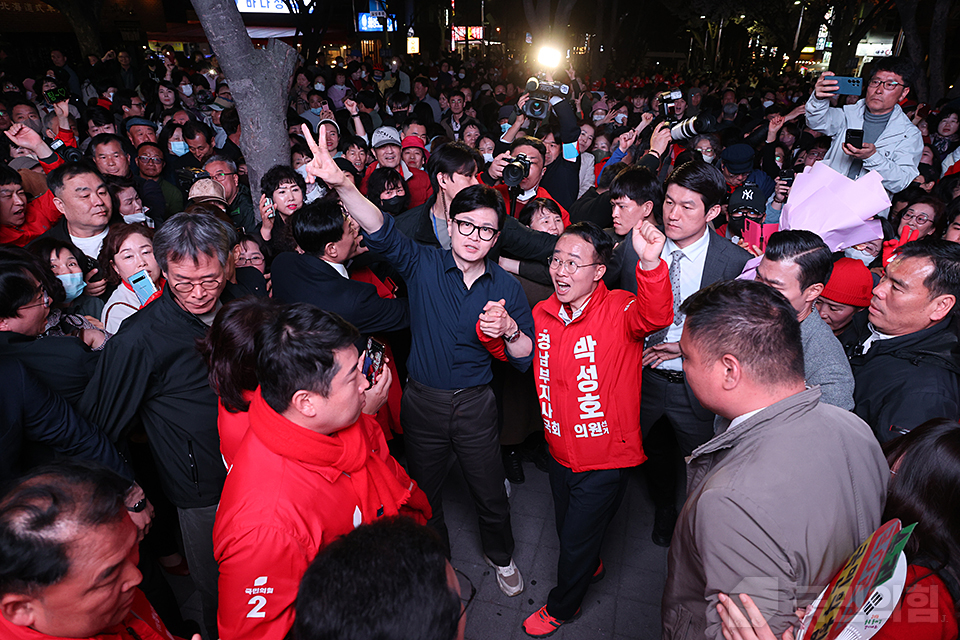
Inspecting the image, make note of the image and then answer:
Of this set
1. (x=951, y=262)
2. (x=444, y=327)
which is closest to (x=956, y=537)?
(x=951, y=262)

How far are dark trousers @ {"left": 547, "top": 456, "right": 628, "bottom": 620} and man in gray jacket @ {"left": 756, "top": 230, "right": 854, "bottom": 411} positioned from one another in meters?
0.97

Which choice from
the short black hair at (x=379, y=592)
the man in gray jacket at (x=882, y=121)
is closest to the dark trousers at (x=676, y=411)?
the short black hair at (x=379, y=592)

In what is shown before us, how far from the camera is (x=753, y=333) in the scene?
1530 millimetres

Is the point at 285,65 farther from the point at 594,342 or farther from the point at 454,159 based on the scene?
the point at 594,342

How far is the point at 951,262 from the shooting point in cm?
225

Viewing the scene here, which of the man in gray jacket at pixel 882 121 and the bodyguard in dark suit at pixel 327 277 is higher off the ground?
the man in gray jacket at pixel 882 121

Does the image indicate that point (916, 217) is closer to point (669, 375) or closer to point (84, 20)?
point (669, 375)

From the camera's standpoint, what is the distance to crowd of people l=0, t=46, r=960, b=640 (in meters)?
1.29

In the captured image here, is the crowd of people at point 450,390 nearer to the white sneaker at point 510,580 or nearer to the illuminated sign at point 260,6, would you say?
the white sneaker at point 510,580

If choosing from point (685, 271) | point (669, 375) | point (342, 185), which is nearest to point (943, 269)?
point (685, 271)

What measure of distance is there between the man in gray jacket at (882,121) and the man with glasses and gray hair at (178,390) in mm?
4175

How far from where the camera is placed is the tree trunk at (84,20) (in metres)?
12.7

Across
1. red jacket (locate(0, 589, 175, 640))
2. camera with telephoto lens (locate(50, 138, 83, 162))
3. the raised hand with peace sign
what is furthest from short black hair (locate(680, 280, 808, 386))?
camera with telephoto lens (locate(50, 138, 83, 162))

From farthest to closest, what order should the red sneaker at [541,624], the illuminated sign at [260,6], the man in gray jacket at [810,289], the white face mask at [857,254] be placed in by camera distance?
the illuminated sign at [260,6] → the white face mask at [857,254] → the red sneaker at [541,624] → the man in gray jacket at [810,289]
